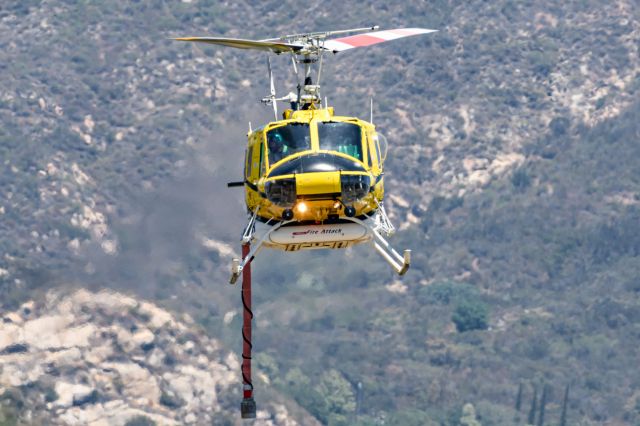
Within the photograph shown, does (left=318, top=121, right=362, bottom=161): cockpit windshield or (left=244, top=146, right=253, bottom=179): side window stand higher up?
(left=318, top=121, right=362, bottom=161): cockpit windshield

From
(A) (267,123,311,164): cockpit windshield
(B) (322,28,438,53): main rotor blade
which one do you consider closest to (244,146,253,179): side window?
(A) (267,123,311,164): cockpit windshield

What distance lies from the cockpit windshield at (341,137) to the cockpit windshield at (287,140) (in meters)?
0.44

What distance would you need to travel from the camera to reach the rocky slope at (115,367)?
113m

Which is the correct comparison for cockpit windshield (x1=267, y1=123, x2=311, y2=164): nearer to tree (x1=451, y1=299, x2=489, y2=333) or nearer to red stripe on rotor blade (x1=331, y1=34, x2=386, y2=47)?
red stripe on rotor blade (x1=331, y1=34, x2=386, y2=47)

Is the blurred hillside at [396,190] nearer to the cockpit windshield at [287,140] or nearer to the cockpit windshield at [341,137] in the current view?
the cockpit windshield at [287,140]

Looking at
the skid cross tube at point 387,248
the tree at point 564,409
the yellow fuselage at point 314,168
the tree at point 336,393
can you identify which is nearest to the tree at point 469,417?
the tree at point 564,409

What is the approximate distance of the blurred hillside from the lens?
133500 mm

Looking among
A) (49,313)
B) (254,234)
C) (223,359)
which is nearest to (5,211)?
(223,359)

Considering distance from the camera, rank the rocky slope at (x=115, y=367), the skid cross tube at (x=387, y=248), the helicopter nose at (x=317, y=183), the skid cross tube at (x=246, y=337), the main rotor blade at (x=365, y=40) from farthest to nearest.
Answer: the rocky slope at (x=115, y=367), the skid cross tube at (x=246, y=337), the main rotor blade at (x=365, y=40), the skid cross tube at (x=387, y=248), the helicopter nose at (x=317, y=183)

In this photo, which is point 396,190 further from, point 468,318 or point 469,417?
point 469,417

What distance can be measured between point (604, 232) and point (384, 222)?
112 m

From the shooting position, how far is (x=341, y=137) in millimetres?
60156

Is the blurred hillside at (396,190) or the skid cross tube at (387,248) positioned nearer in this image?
the skid cross tube at (387,248)

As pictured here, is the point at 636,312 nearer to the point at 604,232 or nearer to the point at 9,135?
the point at 604,232
